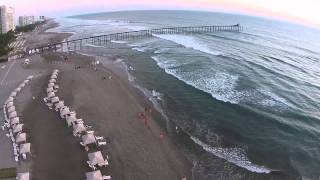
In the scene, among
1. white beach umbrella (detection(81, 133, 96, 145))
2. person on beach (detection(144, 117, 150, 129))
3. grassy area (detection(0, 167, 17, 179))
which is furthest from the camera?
person on beach (detection(144, 117, 150, 129))

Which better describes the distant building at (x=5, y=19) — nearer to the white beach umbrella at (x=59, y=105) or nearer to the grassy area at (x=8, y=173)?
the white beach umbrella at (x=59, y=105)

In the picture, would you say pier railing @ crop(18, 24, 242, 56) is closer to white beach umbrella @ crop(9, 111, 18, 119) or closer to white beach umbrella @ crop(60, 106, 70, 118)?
white beach umbrella @ crop(9, 111, 18, 119)

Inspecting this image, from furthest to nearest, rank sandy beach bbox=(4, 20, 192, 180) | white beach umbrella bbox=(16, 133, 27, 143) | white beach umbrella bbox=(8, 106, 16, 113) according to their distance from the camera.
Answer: white beach umbrella bbox=(8, 106, 16, 113) → white beach umbrella bbox=(16, 133, 27, 143) → sandy beach bbox=(4, 20, 192, 180)

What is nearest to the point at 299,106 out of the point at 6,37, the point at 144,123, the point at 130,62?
the point at 144,123

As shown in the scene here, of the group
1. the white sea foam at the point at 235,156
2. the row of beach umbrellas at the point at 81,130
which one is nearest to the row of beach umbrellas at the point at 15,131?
the row of beach umbrellas at the point at 81,130

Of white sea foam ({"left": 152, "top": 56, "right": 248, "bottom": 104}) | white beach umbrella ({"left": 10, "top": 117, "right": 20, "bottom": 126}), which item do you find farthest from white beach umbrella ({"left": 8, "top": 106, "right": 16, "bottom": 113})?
white sea foam ({"left": 152, "top": 56, "right": 248, "bottom": 104})

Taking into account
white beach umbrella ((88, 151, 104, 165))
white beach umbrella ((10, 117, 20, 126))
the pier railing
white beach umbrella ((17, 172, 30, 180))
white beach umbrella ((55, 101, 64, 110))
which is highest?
the pier railing

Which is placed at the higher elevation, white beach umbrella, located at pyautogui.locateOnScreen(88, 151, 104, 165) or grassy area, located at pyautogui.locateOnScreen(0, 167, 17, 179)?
white beach umbrella, located at pyautogui.locateOnScreen(88, 151, 104, 165)
